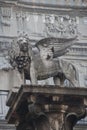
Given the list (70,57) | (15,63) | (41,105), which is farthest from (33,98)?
(70,57)

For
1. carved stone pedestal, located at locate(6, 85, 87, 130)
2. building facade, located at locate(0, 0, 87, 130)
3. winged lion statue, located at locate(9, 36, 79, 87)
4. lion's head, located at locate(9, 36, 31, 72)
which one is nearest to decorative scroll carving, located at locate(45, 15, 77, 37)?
building facade, located at locate(0, 0, 87, 130)

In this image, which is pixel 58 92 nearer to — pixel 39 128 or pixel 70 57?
pixel 39 128

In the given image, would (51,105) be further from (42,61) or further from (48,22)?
(48,22)

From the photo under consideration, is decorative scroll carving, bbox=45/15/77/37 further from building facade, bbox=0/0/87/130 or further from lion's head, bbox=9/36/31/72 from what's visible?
lion's head, bbox=9/36/31/72

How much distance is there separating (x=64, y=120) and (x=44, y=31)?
15050mm

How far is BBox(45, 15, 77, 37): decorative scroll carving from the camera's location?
84.9 feet

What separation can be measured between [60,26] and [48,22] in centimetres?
58

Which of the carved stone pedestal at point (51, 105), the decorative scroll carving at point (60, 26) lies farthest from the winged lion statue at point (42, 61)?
the decorative scroll carving at point (60, 26)

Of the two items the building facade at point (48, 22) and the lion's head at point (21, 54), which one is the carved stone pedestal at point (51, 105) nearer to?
the lion's head at point (21, 54)

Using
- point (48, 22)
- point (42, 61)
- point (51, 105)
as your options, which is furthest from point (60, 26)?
point (51, 105)

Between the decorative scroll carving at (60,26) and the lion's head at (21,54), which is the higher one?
the lion's head at (21,54)

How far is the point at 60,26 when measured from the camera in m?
26.1

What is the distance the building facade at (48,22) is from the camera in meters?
25.1

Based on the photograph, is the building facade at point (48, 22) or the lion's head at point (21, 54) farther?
the building facade at point (48, 22)
